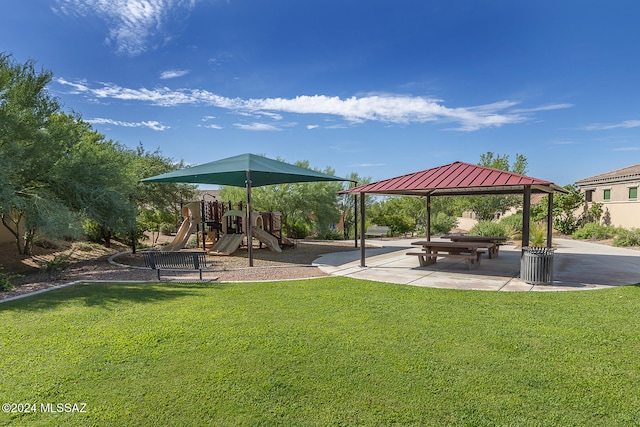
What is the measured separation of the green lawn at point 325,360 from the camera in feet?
9.73

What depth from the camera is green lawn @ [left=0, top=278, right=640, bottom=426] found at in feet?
9.73

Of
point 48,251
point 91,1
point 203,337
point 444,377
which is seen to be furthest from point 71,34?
point 444,377

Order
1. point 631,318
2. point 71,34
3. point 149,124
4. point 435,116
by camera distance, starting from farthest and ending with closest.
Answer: point 435,116 → point 149,124 → point 71,34 → point 631,318

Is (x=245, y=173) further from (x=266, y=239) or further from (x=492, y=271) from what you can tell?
(x=492, y=271)

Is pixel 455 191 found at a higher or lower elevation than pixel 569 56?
lower

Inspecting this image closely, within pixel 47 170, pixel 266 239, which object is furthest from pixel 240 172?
pixel 47 170

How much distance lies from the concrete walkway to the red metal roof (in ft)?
7.27

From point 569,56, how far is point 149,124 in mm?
20564

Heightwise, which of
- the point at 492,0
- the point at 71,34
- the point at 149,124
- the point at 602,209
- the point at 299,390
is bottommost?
the point at 299,390

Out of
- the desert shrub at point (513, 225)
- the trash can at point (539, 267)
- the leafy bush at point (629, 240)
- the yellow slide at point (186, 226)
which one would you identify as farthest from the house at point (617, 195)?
the yellow slide at point (186, 226)

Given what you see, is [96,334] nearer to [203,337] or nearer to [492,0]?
[203,337]

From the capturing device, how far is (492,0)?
42.8 feet

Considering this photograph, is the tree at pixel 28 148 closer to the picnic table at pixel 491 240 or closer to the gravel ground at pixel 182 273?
the gravel ground at pixel 182 273

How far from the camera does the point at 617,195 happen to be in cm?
2327
